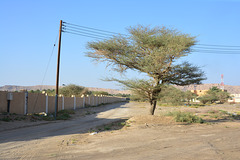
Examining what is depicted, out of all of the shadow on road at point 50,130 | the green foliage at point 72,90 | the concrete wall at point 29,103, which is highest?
the green foliage at point 72,90

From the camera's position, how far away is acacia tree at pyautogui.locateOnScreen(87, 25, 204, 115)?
16.0 metres

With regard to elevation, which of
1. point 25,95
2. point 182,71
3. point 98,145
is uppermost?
point 182,71

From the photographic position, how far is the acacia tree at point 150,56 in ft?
52.4

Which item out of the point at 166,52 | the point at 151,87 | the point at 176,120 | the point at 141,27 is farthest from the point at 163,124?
the point at 141,27

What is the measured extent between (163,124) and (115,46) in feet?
20.7

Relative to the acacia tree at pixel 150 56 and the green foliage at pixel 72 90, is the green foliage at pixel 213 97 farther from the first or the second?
the acacia tree at pixel 150 56

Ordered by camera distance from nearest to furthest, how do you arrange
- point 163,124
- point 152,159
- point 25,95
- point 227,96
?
1. point 152,159
2. point 163,124
3. point 25,95
4. point 227,96

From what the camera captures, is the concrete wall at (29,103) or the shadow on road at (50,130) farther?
the concrete wall at (29,103)

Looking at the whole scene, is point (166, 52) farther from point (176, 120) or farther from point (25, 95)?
point (25, 95)

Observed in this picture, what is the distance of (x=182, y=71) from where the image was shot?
56.4 ft

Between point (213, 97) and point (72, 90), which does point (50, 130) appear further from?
point (213, 97)

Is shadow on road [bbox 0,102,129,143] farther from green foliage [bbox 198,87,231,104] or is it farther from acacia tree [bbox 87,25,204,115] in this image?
green foliage [bbox 198,87,231,104]

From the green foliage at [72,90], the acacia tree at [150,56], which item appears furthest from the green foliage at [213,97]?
the acacia tree at [150,56]

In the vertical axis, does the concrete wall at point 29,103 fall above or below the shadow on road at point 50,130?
above
